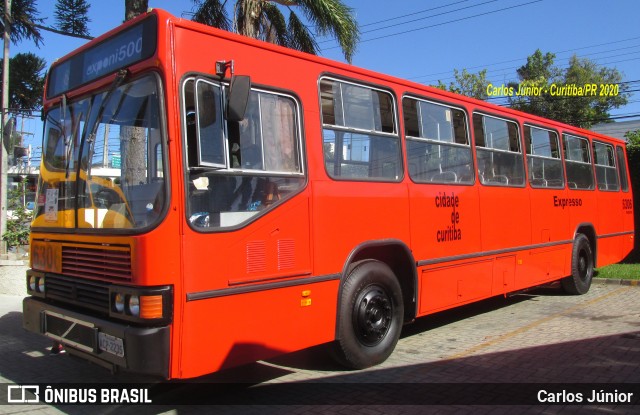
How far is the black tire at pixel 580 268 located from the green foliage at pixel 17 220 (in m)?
11.7

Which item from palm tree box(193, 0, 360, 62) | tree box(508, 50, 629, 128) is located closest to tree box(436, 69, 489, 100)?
tree box(508, 50, 629, 128)

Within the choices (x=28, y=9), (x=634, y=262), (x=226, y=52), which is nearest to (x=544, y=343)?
(x=226, y=52)

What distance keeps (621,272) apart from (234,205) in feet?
35.0

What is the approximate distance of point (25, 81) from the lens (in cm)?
1454

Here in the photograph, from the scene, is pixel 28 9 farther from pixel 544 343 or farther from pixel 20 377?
pixel 544 343

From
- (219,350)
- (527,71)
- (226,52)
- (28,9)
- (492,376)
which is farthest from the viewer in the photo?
(527,71)

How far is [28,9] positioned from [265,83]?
12386 millimetres

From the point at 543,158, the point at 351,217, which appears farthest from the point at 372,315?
the point at 543,158

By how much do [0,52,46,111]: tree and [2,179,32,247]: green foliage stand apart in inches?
100

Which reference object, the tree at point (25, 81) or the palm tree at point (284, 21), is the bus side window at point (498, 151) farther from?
the tree at point (25, 81)

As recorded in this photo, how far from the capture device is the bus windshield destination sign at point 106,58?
13.1ft

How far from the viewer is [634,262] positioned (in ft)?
45.3

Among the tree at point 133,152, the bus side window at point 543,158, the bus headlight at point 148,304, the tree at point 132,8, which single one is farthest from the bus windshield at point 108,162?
the bus side window at point 543,158

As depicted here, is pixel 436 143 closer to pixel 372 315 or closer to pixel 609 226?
pixel 372 315
